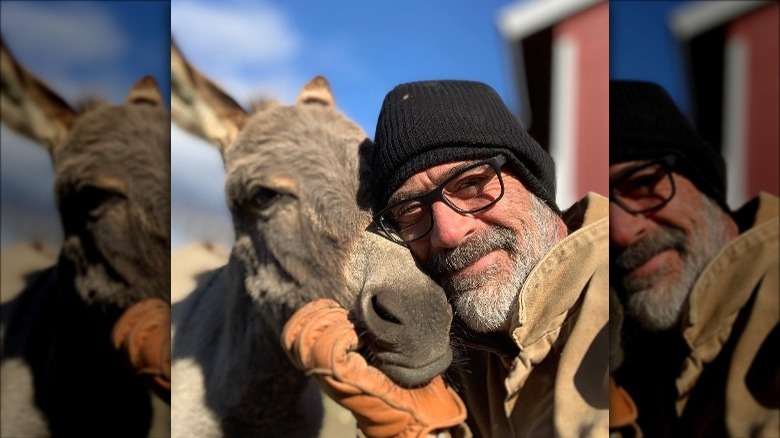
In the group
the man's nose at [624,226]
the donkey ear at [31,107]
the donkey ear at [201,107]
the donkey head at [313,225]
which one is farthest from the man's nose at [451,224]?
the donkey ear at [31,107]

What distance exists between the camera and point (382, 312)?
2947mm

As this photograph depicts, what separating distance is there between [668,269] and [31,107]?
8.20 feet

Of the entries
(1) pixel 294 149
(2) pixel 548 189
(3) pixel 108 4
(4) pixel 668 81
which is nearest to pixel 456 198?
(2) pixel 548 189

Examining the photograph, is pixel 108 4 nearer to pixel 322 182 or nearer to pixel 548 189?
pixel 322 182

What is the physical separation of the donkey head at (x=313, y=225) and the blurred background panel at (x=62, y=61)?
0.58 feet

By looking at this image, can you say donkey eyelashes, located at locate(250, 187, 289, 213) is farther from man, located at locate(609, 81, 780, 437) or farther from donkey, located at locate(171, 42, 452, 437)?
man, located at locate(609, 81, 780, 437)

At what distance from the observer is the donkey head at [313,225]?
296 centimetres

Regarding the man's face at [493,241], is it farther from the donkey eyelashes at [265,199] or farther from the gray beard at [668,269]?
the donkey eyelashes at [265,199]

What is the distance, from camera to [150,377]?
3285mm

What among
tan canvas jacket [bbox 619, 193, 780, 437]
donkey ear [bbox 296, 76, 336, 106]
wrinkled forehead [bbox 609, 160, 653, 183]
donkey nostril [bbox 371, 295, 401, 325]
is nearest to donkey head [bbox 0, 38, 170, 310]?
donkey ear [bbox 296, 76, 336, 106]

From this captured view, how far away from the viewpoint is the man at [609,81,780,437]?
2.72 m

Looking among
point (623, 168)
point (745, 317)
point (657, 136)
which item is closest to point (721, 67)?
point (657, 136)

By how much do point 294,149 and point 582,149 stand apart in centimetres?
111

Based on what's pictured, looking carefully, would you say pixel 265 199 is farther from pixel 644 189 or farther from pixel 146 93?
pixel 644 189
